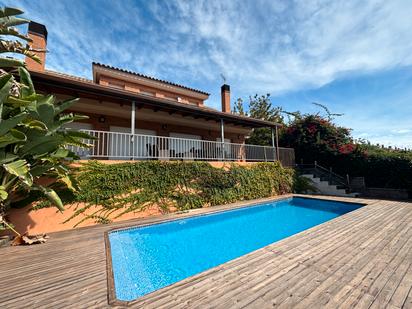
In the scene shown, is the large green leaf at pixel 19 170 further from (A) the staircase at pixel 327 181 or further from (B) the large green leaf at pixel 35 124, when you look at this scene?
(A) the staircase at pixel 327 181

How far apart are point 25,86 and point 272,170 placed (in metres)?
12.6

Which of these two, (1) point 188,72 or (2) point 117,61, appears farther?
(1) point 188,72

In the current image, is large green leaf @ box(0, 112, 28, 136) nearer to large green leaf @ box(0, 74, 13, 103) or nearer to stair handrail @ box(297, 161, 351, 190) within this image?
large green leaf @ box(0, 74, 13, 103)

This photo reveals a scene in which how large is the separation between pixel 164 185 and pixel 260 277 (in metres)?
6.20

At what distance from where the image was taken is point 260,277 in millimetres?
3100

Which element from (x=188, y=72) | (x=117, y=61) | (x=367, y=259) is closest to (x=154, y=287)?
(x=367, y=259)

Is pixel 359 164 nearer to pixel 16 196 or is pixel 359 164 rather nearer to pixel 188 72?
pixel 188 72

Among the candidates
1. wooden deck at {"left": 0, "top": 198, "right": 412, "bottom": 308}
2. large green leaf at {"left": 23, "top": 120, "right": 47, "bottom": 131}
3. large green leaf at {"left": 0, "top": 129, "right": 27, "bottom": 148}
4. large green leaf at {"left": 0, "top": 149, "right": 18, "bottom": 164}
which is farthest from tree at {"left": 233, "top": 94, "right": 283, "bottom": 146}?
large green leaf at {"left": 0, "top": 149, "right": 18, "bottom": 164}

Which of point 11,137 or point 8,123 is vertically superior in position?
point 8,123

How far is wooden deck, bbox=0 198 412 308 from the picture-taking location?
2.51 metres

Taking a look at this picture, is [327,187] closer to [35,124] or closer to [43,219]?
[43,219]

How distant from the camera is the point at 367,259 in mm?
3705

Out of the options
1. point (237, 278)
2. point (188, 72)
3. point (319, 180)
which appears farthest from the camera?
point (188, 72)

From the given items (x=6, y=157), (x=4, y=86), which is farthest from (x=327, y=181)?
(x=4, y=86)
